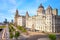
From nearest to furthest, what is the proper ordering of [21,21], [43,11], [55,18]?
[55,18]
[43,11]
[21,21]

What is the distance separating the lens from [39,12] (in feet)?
241

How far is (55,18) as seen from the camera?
51656 millimetres

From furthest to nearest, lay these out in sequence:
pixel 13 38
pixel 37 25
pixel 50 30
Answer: pixel 37 25, pixel 50 30, pixel 13 38

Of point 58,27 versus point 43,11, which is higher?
point 43,11

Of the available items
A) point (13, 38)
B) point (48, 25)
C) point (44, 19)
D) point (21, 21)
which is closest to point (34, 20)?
point (44, 19)

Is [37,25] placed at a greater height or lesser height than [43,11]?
lesser

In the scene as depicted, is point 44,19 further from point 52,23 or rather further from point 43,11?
point 43,11

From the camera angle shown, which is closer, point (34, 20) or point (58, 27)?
point (58, 27)

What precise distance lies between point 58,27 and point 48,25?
287 cm

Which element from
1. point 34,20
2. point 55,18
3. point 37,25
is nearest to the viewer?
point 55,18

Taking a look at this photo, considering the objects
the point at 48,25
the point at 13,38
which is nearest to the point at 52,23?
the point at 48,25

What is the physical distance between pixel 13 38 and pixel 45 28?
30.2m

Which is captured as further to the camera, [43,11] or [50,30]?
[43,11]

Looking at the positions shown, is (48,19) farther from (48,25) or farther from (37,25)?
(37,25)
